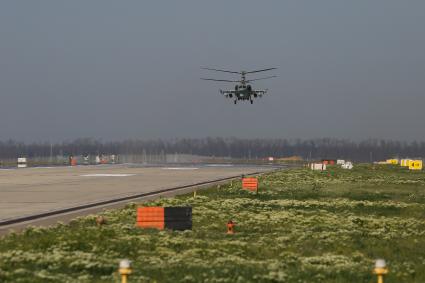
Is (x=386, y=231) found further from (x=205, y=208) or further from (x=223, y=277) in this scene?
(x=223, y=277)

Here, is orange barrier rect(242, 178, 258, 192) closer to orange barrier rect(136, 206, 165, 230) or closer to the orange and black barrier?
orange barrier rect(136, 206, 165, 230)

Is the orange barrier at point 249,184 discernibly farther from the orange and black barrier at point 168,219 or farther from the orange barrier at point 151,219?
the orange and black barrier at point 168,219

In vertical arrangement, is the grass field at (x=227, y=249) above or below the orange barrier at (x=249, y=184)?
below

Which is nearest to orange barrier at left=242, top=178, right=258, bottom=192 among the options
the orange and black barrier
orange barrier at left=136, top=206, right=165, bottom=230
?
orange barrier at left=136, top=206, right=165, bottom=230

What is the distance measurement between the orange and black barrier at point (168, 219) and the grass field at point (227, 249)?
0.63 meters

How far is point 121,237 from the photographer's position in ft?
88.3

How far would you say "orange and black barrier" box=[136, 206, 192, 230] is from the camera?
30562mm

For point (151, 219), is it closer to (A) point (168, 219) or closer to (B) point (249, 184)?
(A) point (168, 219)

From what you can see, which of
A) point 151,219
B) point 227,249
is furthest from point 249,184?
point 227,249

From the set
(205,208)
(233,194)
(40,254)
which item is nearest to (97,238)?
(40,254)

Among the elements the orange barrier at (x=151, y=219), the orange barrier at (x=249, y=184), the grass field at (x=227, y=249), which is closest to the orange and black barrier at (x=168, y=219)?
the orange barrier at (x=151, y=219)

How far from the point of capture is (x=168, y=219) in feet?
101

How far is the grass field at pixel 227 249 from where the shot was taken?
19.7 metres

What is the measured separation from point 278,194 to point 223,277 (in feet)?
132
